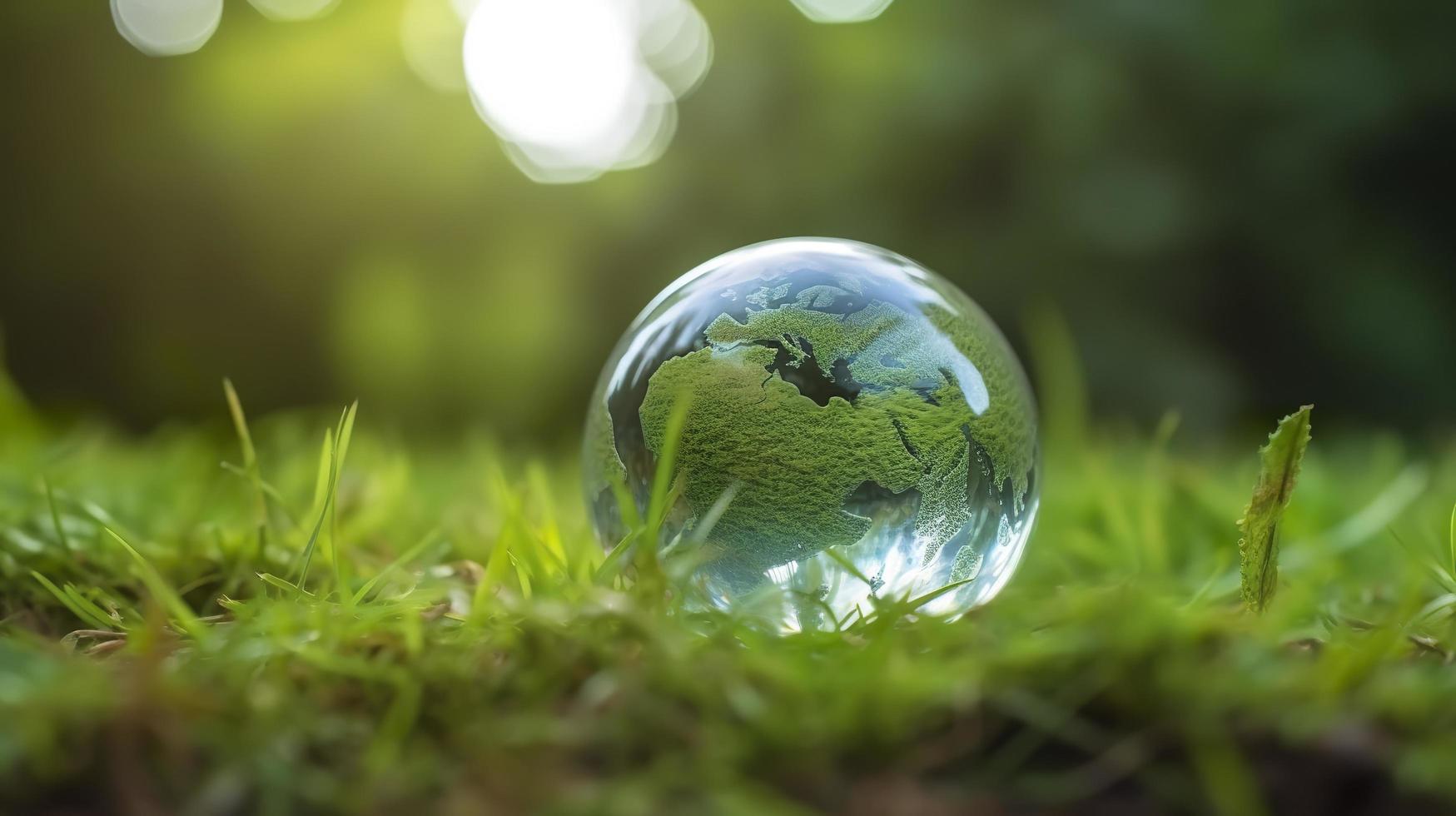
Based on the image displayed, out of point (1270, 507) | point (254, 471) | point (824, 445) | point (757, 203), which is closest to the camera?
point (1270, 507)

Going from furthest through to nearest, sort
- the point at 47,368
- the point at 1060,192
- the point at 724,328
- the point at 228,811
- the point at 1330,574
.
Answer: the point at 47,368, the point at 1060,192, the point at 1330,574, the point at 724,328, the point at 228,811

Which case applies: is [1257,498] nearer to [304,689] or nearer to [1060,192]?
[304,689]

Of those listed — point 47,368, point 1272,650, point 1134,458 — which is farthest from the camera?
point 47,368

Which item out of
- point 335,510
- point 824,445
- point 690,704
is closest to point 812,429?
point 824,445

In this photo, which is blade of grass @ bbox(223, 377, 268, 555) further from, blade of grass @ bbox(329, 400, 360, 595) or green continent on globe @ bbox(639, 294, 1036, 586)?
green continent on globe @ bbox(639, 294, 1036, 586)

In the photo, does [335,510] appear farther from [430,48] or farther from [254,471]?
[430,48]

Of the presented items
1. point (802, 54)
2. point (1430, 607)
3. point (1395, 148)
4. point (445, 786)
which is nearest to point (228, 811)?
point (445, 786)

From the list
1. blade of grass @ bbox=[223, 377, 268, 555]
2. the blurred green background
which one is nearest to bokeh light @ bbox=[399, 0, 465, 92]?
the blurred green background

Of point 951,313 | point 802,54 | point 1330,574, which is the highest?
point 802,54
